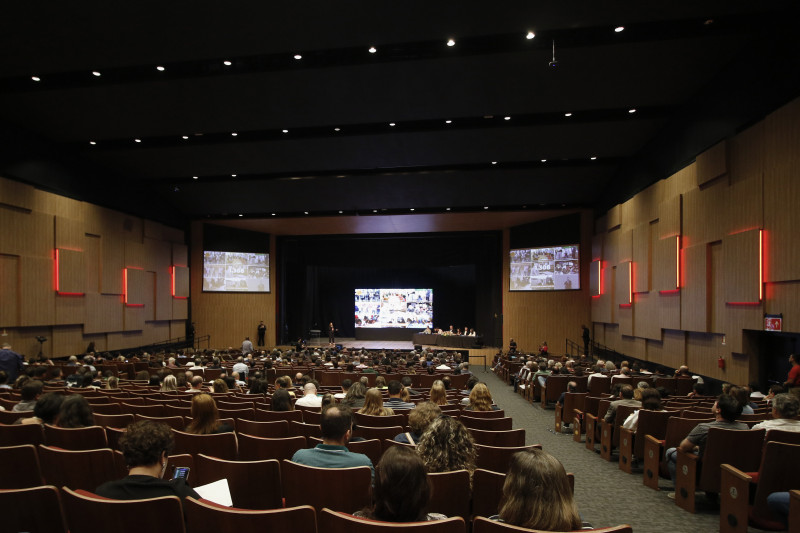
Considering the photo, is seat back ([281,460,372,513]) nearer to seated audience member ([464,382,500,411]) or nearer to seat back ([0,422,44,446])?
seat back ([0,422,44,446])

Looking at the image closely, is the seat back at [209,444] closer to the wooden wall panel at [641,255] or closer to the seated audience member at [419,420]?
the seated audience member at [419,420]

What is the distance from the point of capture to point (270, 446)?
3674 millimetres

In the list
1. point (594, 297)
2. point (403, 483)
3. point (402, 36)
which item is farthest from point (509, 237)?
point (403, 483)

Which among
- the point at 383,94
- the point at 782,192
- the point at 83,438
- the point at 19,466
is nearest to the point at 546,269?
the point at 383,94

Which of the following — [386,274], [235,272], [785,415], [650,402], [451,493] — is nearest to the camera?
[451,493]

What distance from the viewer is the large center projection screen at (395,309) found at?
28.9m

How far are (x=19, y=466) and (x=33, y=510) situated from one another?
47.9 inches

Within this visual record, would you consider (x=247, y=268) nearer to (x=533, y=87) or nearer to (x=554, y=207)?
(x=554, y=207)

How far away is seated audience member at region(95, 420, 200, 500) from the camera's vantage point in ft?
7.43

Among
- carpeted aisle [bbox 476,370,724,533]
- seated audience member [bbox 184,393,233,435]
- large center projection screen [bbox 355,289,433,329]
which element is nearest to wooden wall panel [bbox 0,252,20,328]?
seated audience member [bbox 184,393,233,435]

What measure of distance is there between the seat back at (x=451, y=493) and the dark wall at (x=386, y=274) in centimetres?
2119

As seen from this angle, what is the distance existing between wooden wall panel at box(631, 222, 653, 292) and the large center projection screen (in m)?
14.8

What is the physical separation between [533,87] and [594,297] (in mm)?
10258

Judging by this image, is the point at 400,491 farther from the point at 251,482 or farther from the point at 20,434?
the point at 20,434
